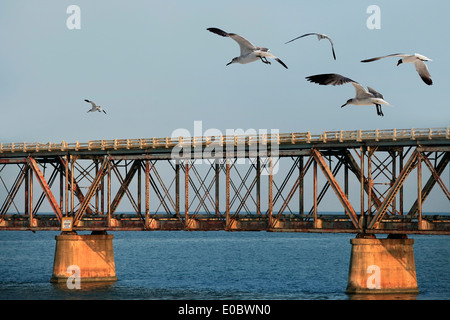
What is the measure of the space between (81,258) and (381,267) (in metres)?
28.4

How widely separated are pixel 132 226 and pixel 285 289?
15495mm

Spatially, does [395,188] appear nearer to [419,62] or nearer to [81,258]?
[419,62]

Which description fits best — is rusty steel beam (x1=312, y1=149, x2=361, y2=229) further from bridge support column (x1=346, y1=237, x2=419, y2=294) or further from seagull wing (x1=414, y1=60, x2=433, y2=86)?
seagull wing (x1=414, y1=60, x2=433, y2=86)

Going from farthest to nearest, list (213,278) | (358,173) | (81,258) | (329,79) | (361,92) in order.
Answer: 1. (213,278)
2. (81,258)
3. (358,173)
4. (361,92)
5. (329,79)

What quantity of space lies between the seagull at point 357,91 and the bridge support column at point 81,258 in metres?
39.0

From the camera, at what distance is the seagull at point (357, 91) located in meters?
43.3

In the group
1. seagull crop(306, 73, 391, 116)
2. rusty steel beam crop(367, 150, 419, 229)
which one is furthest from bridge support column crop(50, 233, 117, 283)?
seagull crop(306, 73, 391, 116)

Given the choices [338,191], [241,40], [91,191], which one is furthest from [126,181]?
[241,40]

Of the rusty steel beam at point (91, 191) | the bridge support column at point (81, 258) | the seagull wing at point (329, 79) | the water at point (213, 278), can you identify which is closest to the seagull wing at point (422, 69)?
the seagull wing at point (329, 79)

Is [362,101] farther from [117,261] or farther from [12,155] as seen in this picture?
[117,261]

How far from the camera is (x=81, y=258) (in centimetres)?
8000

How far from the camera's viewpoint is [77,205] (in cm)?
8444

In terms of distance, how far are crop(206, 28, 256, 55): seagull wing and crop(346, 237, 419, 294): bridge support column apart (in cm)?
2449
